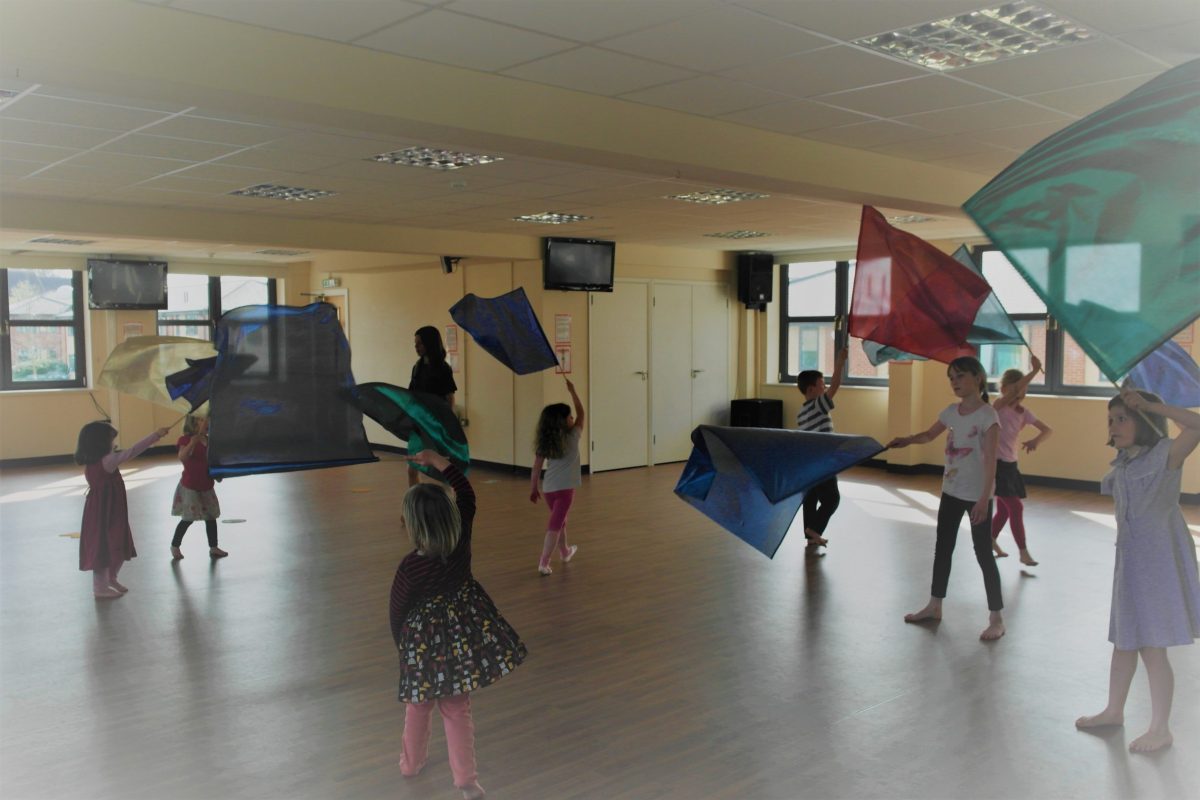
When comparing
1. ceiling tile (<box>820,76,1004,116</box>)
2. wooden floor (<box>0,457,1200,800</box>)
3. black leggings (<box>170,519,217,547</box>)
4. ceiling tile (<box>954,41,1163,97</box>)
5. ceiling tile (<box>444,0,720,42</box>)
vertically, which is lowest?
wooden floor (<box>0,457,1200,800</box>)

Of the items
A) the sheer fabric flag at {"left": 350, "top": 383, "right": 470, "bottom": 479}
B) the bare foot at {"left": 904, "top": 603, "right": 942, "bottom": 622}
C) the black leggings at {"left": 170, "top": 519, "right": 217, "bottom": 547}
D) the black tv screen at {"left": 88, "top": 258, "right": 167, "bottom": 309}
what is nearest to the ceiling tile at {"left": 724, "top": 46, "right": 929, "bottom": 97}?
the sheer fabric flag at {"left": 350, "top": 383, "right": 470, "bottom": 479}

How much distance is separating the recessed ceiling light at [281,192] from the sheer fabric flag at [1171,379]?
19.5ft

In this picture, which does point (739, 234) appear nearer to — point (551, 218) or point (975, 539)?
point (551, 218)

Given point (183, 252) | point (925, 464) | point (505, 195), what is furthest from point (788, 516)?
point (183, 252)

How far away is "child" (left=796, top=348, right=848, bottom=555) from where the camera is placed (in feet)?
24.2

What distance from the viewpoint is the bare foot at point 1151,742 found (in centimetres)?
386

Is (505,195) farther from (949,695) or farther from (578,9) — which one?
(949,695)

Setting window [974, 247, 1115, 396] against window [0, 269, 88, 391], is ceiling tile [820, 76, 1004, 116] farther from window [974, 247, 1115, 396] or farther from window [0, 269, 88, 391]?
window [0, 269, 88, 391]

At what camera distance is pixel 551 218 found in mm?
9719

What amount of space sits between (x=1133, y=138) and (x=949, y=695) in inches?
115

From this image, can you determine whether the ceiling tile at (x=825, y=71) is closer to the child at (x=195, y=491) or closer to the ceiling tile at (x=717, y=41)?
the ceiling tile at (x=717, y=41)

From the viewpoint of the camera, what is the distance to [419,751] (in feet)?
12.1

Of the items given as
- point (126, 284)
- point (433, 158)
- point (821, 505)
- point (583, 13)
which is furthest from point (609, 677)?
point (126, 284)

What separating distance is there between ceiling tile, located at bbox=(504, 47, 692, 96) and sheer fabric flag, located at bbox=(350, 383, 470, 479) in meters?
1.56
